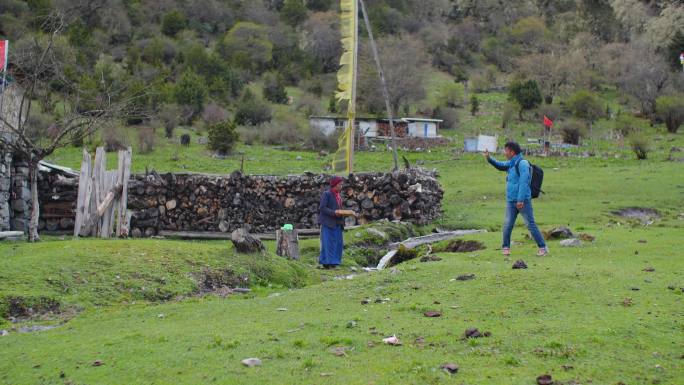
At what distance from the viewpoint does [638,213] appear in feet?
88.3

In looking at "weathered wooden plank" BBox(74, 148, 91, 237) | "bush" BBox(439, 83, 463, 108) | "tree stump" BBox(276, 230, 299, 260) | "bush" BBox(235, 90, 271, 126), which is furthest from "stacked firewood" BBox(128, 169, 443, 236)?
"bush" BBox(439, 83, 463, 108)

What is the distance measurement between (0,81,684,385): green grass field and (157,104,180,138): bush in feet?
96.7

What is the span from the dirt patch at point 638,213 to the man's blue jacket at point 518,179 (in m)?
14.0

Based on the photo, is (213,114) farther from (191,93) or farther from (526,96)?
(526,96)

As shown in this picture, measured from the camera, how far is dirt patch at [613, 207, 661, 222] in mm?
26344

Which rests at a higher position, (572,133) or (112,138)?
(572,133)

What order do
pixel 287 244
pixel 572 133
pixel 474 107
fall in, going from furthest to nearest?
pixel 474 107 → pixel 572 133 → pixel 287 244

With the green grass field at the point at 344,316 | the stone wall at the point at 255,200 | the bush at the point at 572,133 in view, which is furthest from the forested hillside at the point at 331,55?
the green grass field at the point at 344,316

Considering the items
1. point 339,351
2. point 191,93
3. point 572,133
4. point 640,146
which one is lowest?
point 339,351

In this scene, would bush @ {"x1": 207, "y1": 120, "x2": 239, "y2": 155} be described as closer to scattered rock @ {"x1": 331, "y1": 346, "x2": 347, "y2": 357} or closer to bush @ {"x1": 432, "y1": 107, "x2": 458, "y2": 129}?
bush @ {"x1": 432, "y1": 107, "x2": 458, "y2": 129}

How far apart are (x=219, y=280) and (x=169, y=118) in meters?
34.8

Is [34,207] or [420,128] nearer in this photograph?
[34,207]

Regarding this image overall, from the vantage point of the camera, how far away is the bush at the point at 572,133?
1949 inches

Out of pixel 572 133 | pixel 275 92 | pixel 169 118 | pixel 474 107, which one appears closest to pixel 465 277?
pixel 169 118
